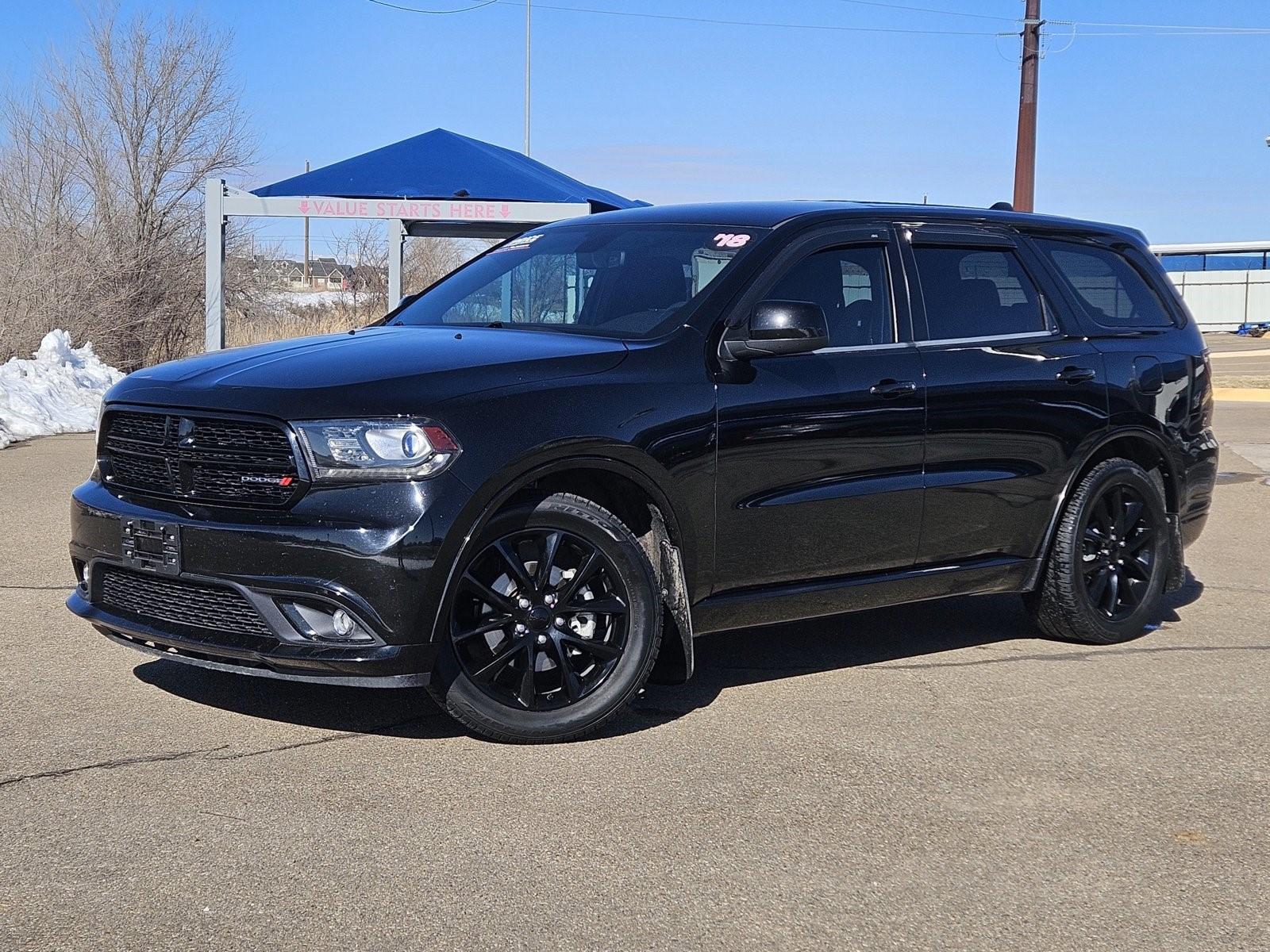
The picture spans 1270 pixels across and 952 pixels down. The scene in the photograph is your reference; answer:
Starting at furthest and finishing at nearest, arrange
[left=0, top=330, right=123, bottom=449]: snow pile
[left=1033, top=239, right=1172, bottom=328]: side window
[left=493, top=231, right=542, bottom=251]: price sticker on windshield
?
[left=0, top=330, right=123, bottom=449]: snow pile → [left=1033, top=239, right=1172, bottom=328]: side window → [left=493, top=231, right=542, bottom=251]: price sticker on windshield

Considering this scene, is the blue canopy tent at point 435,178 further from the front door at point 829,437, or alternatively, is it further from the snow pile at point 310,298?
the snow pile at point 310,298

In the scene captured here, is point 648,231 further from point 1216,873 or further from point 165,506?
point 1216,873

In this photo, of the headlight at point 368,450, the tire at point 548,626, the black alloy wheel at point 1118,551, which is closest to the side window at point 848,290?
the tire at point 548,626

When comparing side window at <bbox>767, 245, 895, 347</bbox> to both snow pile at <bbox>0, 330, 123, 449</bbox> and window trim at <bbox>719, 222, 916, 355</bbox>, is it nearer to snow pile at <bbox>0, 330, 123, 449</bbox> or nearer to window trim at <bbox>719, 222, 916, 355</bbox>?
window trim at <bbox>719, 222, 916, 355</bbox>

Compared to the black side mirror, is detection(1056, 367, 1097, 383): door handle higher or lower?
lower

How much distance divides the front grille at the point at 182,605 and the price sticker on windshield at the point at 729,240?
2247 mm

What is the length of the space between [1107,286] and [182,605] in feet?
14.5

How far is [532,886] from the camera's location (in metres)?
3.64

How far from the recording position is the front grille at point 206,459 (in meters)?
4.44

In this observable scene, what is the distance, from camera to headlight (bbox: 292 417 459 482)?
4402 mm

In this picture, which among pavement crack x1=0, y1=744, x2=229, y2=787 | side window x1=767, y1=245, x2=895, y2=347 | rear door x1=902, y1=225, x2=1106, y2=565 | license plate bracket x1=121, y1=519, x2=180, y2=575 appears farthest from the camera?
rear door x1=902, y1=225, x2=1106, y2=565

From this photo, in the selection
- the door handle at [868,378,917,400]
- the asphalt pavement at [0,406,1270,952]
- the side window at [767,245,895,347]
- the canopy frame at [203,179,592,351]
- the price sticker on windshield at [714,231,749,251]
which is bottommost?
the asphalt pavement at [0,406,1270,952]

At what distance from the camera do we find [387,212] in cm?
1655

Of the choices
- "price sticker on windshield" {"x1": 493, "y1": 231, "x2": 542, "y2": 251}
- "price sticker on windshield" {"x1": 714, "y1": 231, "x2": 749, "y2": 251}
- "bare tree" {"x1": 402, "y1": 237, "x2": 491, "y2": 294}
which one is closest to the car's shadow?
"price sticker on windshield" {"x1": 714, "y1": 231, "x2": 749, "y2": 251}
